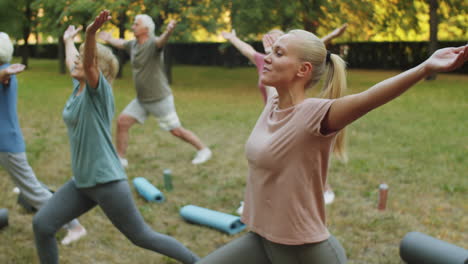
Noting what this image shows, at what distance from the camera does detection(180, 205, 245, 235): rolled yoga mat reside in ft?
15.6

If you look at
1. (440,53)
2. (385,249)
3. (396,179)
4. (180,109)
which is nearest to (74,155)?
(440,53)

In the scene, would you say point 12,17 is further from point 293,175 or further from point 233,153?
point 233,153

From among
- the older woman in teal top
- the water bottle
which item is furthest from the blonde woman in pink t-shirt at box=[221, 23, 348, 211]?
the water bottle

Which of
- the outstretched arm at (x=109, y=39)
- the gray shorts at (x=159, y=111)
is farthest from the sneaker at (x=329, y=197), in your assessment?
the outstretched arm at (x=109, y=39)

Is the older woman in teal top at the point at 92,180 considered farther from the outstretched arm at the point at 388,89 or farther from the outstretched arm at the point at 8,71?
the outstretched arm at the point at 388,89

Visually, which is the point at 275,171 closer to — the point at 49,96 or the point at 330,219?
the point at 330,219

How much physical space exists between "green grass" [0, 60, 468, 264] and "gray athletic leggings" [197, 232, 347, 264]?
181cm

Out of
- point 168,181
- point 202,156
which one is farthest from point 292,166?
point 202,156

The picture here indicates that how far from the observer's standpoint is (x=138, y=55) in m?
7.20

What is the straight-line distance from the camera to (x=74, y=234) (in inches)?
184

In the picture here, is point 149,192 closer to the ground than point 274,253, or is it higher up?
closer to the ground

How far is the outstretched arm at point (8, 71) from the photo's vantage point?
147 inches

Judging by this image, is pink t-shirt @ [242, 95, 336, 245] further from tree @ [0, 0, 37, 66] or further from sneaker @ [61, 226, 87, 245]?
sneaker @ [61, 226, 87, 245]

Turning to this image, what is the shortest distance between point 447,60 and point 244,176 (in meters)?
5.02
